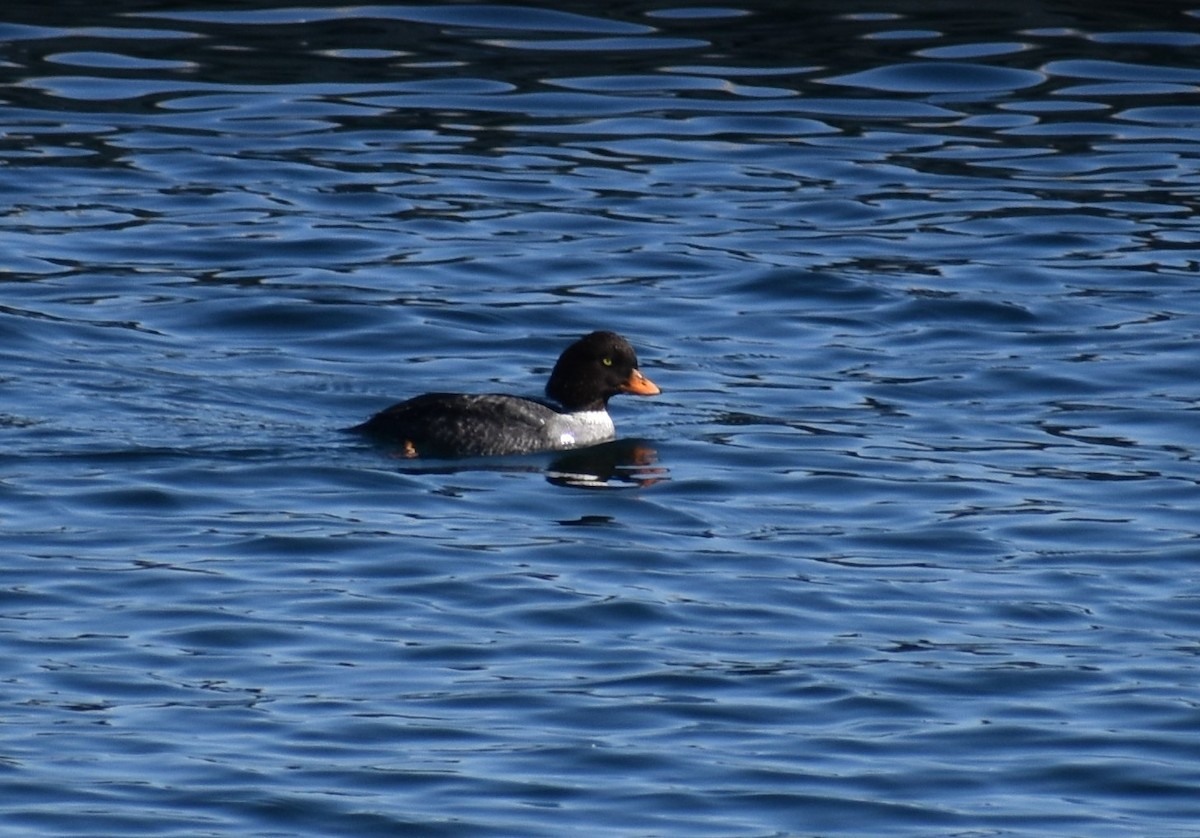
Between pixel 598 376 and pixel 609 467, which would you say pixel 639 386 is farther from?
pixel 609 467

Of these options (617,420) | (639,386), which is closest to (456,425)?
(639,386)

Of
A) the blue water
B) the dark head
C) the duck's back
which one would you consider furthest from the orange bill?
the duck's back

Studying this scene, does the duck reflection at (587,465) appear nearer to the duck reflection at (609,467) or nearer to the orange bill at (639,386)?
the duck reflection at (609,467)

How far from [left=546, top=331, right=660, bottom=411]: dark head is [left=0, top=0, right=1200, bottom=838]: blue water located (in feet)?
1.18

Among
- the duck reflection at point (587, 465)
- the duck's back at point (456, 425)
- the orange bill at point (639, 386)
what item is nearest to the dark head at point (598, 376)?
the orange bill at point (639, 386)

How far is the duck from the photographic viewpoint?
15.9 metres

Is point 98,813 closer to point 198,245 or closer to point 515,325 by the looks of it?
point 515,325

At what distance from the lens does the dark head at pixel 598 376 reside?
55.1 ft

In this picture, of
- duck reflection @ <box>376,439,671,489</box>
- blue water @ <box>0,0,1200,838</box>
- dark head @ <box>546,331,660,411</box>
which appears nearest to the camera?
blue water @ <box>0,0,1200,838</box>

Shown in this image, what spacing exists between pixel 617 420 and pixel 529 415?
1552 mm

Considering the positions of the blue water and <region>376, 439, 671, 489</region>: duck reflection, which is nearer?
the blue water

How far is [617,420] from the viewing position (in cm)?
1791

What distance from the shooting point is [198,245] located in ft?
69.3

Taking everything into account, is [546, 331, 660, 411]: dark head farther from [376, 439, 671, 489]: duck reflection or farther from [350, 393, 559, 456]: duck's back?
[350, 393, 559, 456]: duck's back
